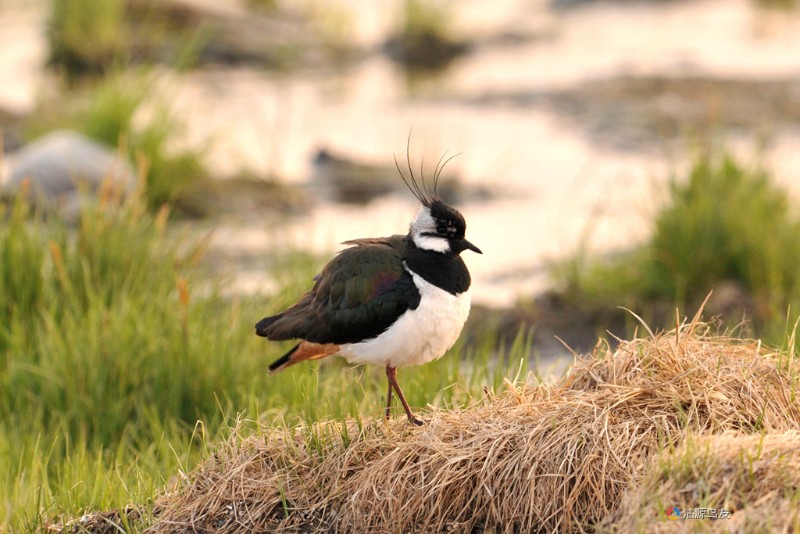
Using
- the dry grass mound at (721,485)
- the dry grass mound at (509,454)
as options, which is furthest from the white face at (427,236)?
the dry grass mound at (721,485)

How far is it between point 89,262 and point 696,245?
363 centimetres

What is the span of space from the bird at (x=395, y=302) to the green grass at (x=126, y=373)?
18cm

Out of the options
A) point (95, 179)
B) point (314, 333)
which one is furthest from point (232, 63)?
point (314, 333)

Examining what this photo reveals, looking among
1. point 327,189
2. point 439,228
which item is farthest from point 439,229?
point 327,189

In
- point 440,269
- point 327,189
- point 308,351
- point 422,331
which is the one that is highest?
point 440,269

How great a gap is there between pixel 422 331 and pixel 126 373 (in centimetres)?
197

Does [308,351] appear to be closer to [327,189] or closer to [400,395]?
[400,395]

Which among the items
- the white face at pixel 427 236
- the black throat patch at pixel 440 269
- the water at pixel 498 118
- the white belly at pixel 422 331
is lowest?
the water at pixel 498 118

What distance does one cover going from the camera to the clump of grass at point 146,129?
378 inches

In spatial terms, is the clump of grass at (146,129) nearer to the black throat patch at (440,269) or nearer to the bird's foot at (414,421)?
the black throat patch at (440,269)

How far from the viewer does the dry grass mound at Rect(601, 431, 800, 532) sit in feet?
10.6

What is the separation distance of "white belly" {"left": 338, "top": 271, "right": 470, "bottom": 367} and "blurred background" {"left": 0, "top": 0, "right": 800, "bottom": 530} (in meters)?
0.22

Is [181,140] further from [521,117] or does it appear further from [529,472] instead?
[529,472]

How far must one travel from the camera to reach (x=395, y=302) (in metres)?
4.20
